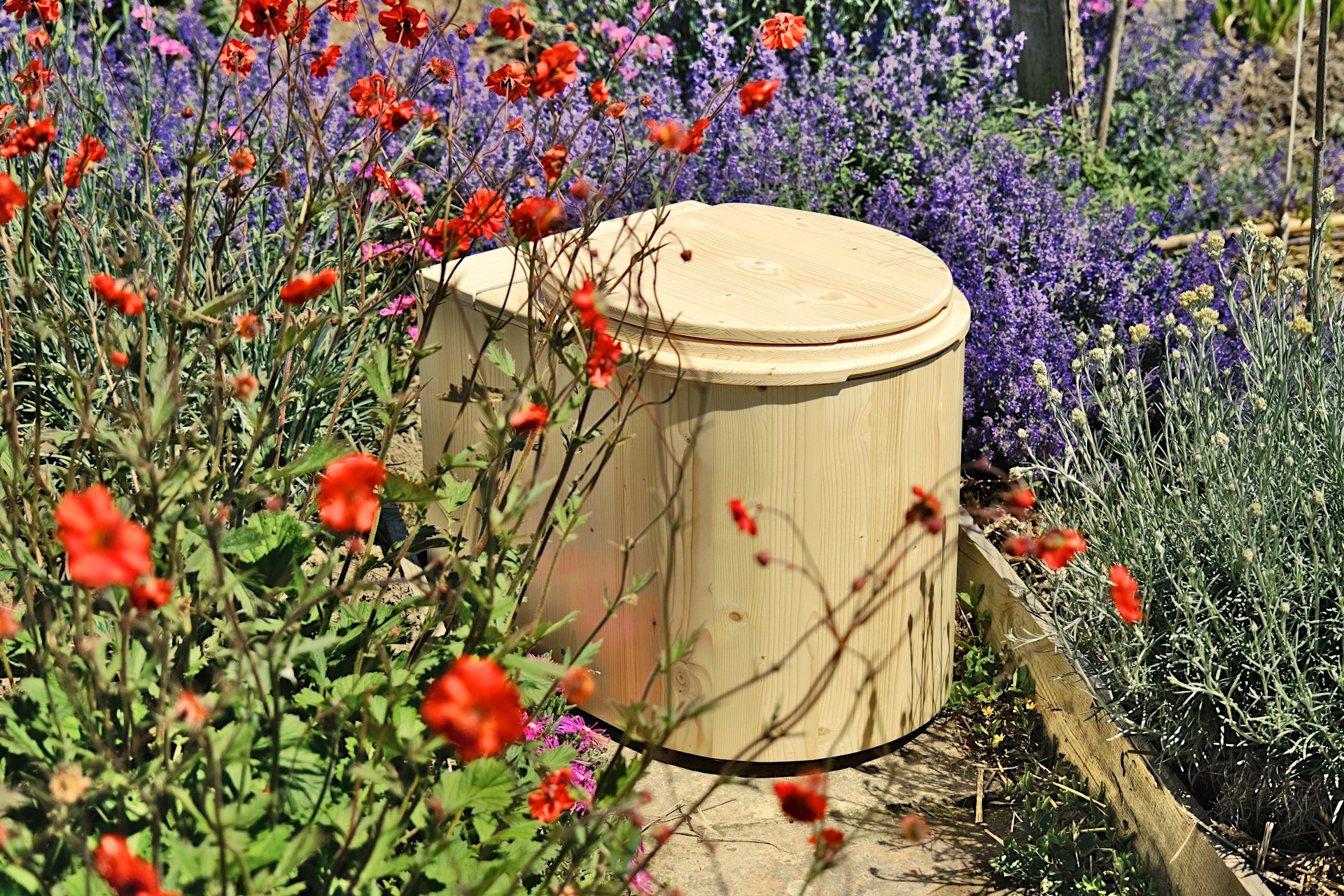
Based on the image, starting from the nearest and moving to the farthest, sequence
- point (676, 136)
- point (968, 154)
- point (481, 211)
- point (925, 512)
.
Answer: point (925, 512), point (676, 136), point (481, 211), point (968, 154)

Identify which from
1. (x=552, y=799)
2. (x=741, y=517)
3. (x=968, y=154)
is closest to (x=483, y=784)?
(x=552, y=799)

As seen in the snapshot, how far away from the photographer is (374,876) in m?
1.27

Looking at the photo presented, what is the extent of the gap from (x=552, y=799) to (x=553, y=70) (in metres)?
0.84

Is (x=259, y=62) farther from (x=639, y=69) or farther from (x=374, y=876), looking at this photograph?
(x=374, y=876)

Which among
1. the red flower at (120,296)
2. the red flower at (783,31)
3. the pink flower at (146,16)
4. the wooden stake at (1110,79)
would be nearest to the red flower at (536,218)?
the red flower at (120,296)

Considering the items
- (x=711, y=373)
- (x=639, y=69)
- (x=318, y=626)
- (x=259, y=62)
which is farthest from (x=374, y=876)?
(x=259, y=62)

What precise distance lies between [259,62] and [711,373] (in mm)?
2624

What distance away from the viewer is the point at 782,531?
218 cm

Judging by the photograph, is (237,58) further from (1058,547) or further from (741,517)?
(1058,547)

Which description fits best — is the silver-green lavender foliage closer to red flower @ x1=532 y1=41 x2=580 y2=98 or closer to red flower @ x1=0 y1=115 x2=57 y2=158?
red flower @ x1=532 y1=41 x2=580 y2=98

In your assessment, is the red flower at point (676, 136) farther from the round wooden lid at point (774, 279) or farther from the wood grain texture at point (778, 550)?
the wood grain texture at point (778, 550)

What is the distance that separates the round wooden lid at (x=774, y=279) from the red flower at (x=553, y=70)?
1.14ft

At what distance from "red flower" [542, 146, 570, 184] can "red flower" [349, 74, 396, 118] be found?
0.31 m

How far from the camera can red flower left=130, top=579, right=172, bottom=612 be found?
3.63ft
